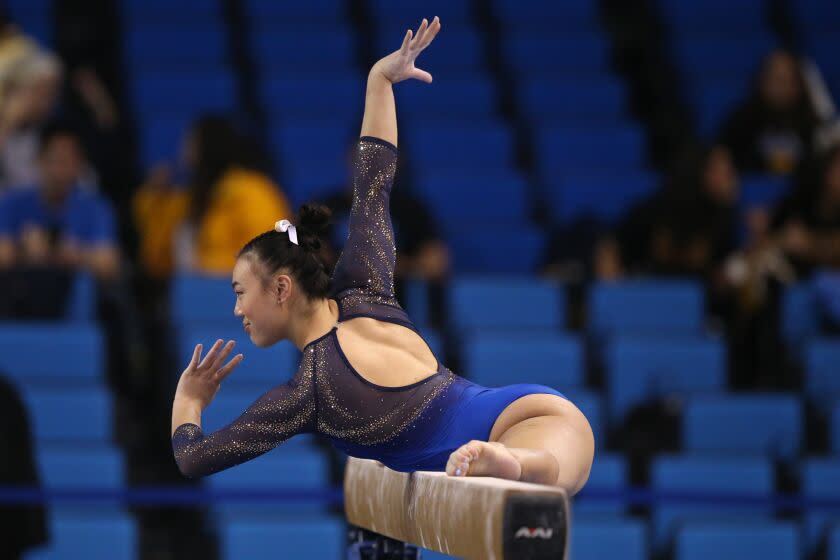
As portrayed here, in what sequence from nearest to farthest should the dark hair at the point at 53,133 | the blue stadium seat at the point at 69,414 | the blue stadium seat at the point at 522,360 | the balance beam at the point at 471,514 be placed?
the balance beam at the point at 471,514 → the blue stadium seat at the point at 69,414 → the blue stadium seat at the point at 522,360 → the dark hair at the point at 53,133

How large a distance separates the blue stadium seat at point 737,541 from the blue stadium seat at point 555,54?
3518 millimetres

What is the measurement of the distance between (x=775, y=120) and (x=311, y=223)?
4734 mm

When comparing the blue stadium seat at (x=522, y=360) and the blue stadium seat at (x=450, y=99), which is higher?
the blue stadium seat at (x=450, y=99)

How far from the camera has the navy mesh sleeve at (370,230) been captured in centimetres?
352

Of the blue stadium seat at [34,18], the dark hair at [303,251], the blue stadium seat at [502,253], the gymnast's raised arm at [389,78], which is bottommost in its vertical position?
the dark hair at [303,251]

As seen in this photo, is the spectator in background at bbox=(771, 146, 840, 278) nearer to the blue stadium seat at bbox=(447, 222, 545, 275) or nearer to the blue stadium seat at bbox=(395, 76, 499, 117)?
the blue stadium seat at bbox=(447, 222, 545, 275)

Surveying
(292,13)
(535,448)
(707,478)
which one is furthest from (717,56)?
(535,448)

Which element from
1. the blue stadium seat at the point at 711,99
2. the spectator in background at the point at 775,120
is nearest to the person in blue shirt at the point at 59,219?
the spectator in background at the point at 775,120

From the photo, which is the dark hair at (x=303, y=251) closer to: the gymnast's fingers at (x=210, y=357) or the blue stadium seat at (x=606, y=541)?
the gymnast's fingers at (x=210, y=357)

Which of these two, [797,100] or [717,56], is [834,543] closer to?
[797,100]

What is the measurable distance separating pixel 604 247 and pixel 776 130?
56.6 inches

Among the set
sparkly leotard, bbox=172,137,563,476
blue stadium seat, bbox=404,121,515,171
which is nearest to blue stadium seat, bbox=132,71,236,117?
blue stadium seat, bbox=404,121,515,171

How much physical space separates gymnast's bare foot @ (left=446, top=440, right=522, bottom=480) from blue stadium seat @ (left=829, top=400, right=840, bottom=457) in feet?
11.3

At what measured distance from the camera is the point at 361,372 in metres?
3.33
